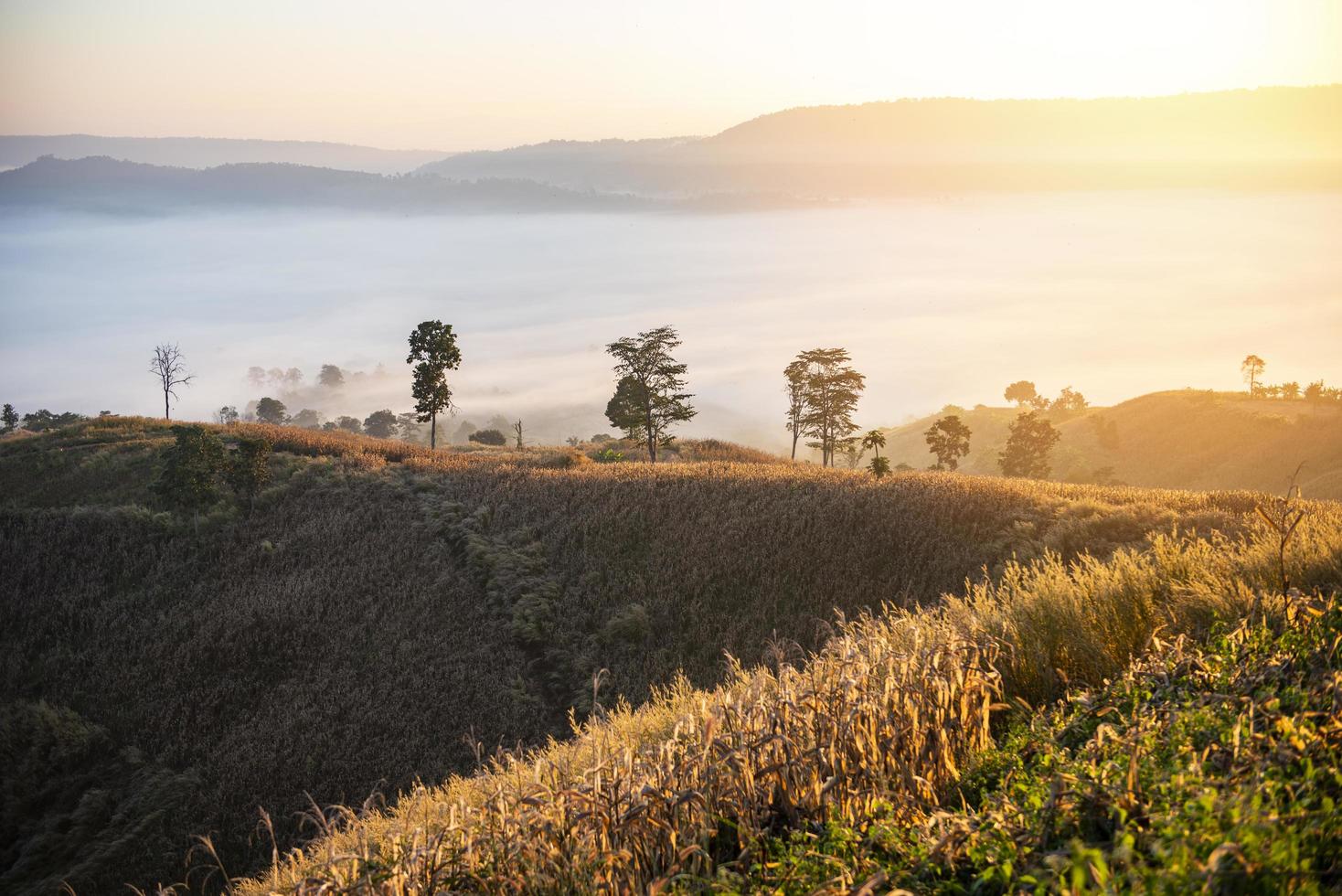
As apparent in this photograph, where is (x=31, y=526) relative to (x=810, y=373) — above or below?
below

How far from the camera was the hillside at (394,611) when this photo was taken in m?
19.2

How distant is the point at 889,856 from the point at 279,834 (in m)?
18.2

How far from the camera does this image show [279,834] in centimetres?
1750

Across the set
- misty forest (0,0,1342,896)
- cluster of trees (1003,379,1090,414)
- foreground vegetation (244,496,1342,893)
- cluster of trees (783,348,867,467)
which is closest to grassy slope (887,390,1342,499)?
misty forest (0,0,1342,896)

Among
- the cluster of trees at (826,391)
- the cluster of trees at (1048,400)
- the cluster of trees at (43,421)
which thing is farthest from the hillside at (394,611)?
the cluster of trees at (1048,400)

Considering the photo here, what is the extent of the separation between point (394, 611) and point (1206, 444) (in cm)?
7216

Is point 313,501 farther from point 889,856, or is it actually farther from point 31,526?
point 889,856

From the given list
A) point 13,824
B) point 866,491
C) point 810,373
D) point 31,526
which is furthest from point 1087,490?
point 810,373

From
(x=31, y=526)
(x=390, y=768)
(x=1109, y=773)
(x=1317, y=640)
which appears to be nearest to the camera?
(x=1109, y=773)

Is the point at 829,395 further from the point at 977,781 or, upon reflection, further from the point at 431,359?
the point at 977,781

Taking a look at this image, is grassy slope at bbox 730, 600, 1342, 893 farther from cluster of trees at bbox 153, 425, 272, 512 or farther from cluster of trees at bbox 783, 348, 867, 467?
cluster of trees at bbox 783, 348, 867, 467

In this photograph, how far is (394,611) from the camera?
26328 mm

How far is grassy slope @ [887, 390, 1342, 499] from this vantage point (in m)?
60.7

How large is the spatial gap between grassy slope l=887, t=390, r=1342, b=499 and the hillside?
40.5 m
